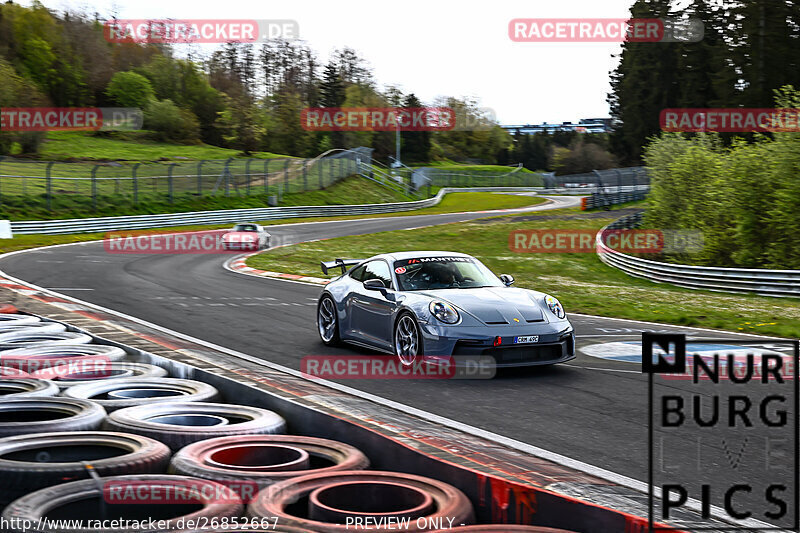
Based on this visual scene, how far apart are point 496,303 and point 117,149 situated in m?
75.0

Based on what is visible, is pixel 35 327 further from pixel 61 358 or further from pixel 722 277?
pixel 722 277

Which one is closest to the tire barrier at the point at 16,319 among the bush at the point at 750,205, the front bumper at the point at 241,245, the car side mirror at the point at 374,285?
the car side mirror at the point at 374,285

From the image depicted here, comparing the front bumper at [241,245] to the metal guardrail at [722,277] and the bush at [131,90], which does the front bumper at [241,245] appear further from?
the bush at [131,90]

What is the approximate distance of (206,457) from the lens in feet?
15.4

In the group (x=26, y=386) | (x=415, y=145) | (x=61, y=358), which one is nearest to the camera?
(x=26, y=386)

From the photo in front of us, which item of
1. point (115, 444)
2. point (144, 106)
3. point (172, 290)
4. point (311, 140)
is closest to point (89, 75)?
point (144, 106)

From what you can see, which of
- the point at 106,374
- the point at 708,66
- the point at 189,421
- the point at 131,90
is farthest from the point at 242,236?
the point at 131,90

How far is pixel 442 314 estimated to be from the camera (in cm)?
904

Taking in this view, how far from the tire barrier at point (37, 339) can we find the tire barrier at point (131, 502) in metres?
4.85

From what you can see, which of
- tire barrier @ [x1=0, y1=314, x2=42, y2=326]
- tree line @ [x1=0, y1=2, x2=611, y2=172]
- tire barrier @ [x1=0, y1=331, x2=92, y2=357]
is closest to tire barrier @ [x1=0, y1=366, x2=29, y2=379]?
tire barrier @ [x1=0, y1=331, x2=92, y2=357]

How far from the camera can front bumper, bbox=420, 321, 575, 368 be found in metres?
8.80

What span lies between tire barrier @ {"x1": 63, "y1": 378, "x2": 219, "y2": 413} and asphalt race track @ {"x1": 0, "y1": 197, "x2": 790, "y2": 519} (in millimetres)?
2004

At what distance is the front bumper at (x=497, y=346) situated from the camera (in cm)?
880

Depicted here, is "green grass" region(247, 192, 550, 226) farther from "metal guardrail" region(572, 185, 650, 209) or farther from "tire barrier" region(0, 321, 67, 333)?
"tire barrier" region(0, 321, 67, 333)
